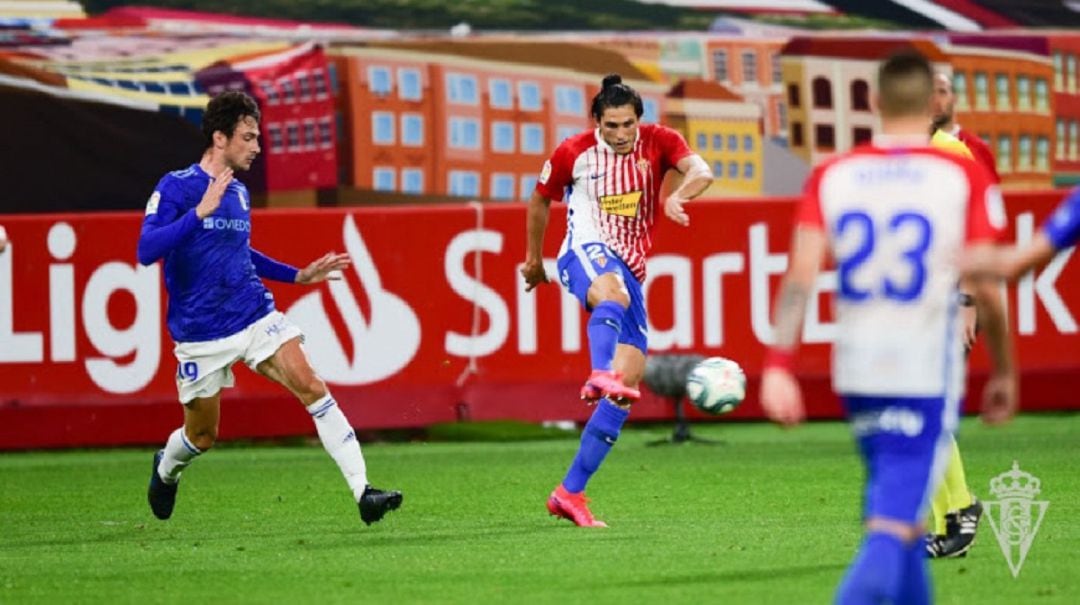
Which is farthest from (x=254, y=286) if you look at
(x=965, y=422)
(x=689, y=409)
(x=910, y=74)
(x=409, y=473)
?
(x=965, y=422)

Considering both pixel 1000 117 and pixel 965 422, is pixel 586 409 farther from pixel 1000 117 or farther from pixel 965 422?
pixel 1000 117

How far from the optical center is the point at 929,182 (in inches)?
269

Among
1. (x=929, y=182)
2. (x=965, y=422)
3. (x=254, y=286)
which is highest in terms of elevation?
(x=929, y=182)

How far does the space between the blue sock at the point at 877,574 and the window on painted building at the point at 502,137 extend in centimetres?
1497

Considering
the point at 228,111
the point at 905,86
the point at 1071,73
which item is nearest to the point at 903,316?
the point at 905,86

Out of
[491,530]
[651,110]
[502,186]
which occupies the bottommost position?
[491,530]

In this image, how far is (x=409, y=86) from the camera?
2142cm

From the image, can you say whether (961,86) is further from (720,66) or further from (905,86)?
(905,86)

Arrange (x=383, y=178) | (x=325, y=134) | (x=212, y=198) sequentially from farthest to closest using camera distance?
(x=383, y=178) → (x=325, y=134) → (x=212, y=198)

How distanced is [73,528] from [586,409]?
674cm

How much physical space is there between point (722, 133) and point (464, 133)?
8.06ft

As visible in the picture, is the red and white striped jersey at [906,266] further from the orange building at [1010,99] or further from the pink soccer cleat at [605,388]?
the orange building at [1010,99]

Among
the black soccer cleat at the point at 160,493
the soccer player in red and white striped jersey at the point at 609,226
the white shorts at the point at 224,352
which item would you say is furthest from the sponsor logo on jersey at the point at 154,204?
the soccer player in red and white striped jersey at the point at 609,226

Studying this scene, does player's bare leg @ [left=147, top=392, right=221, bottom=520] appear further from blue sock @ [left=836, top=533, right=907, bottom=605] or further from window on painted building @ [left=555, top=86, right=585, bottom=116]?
window on painted building @ [left=555, top=86, right=585, bottom=116]
